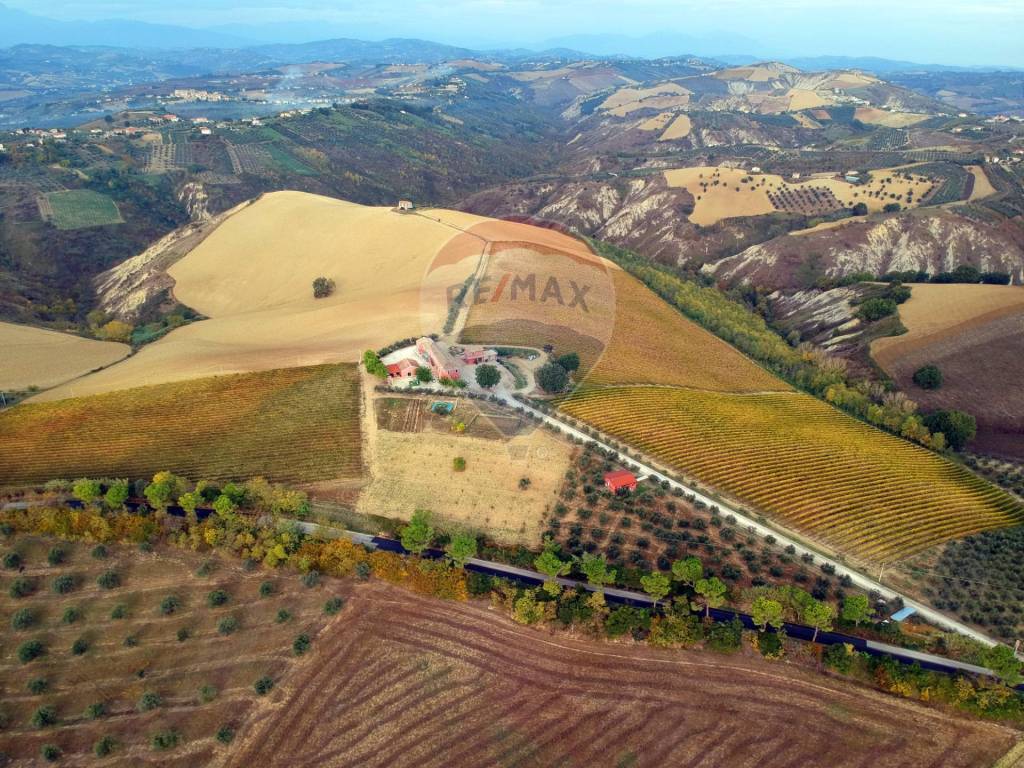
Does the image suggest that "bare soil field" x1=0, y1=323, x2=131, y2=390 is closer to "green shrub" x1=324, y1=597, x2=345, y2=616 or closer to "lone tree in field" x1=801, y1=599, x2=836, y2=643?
"green shrub" x1=324, y1=597, x2=345, y2=616

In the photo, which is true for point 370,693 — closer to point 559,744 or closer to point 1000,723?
point 559,744

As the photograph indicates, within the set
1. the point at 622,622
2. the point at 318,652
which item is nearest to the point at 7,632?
the point at 318,652

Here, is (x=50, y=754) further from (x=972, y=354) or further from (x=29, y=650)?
(x=972, y=354)

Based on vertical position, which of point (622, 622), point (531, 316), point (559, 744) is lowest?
point (559, 744)

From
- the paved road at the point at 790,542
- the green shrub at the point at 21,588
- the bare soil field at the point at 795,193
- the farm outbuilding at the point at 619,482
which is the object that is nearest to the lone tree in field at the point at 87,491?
the green shrub at the point at 21,588

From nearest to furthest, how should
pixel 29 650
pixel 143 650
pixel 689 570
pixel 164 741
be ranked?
pixel 164 741
pixel 29 650
pixel 143 650
pixel 689 570

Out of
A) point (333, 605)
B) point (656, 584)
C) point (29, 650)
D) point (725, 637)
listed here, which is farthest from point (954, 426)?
point (29, 650)
